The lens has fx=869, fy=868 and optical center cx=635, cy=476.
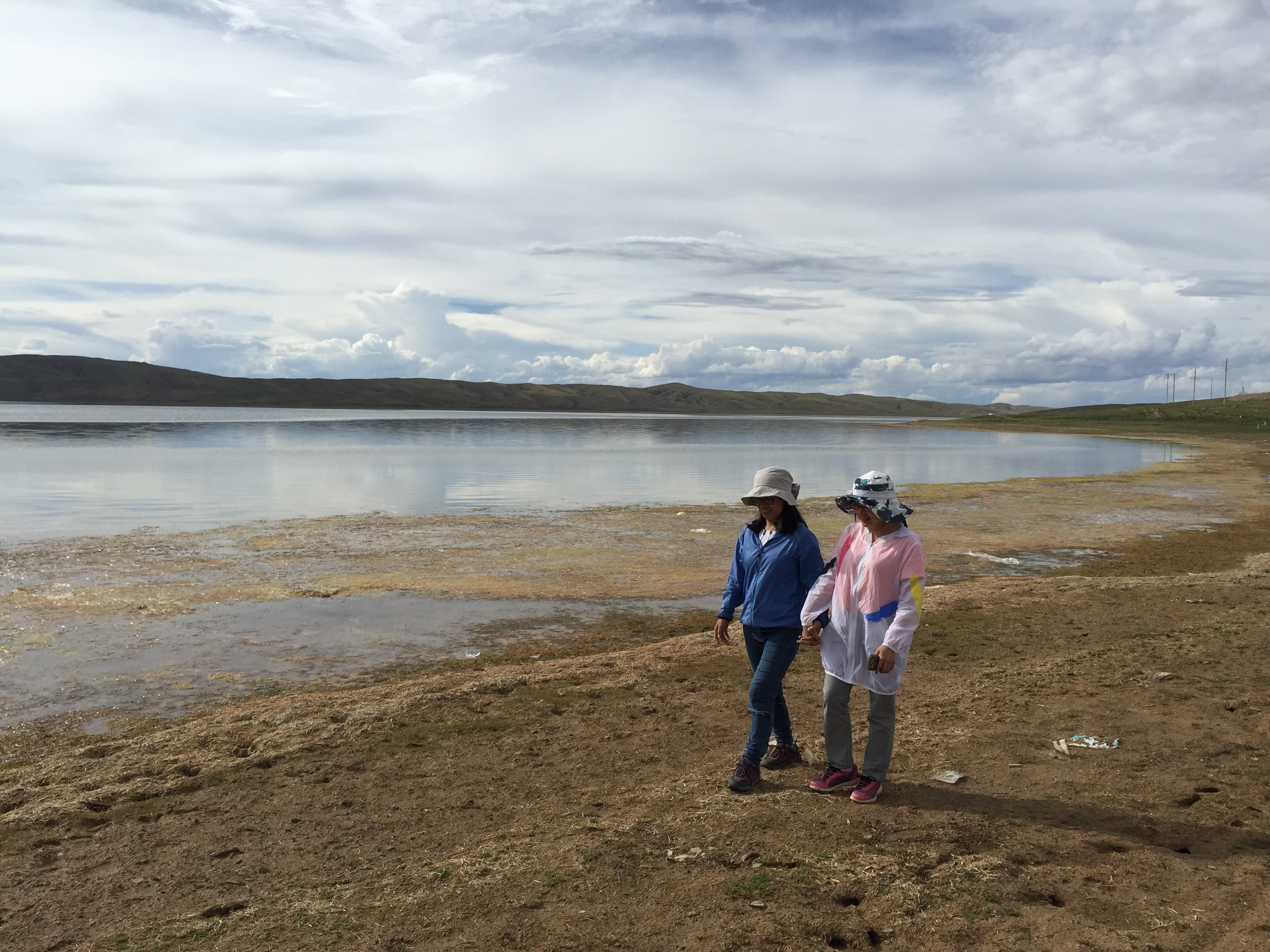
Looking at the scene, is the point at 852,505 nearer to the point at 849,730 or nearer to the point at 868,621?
the point at 868,621

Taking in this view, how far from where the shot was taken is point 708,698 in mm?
8562

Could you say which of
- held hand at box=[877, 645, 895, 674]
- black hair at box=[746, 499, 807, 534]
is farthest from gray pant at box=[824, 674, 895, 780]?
black hair at box=[746, 499, 807, 534]

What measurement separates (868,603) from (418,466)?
1647 inches

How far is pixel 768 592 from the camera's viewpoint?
5.98 meters

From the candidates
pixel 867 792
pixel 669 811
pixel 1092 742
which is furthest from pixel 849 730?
pixel 1092 742

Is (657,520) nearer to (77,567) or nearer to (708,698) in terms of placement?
(77,567)

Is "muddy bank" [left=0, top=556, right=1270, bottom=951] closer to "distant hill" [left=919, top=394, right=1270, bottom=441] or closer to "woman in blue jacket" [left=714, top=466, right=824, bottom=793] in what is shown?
"woman in blue jacket" [left=714, top=466, right=824, bottom=793]

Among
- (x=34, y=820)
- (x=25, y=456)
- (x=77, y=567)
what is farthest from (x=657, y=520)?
(x=25, y=456)

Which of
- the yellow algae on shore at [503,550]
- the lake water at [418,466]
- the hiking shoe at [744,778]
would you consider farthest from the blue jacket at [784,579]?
the lake water at [418,466]

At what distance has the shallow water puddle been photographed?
9305 mm

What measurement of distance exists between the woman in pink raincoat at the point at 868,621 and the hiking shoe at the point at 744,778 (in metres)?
0.40

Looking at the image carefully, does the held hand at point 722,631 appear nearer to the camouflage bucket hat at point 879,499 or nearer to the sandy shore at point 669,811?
the sandy shore at point 669,811

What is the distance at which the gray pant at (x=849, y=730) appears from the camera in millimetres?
5820

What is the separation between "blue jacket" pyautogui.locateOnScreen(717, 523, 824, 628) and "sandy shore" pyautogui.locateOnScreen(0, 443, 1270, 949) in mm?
1211
